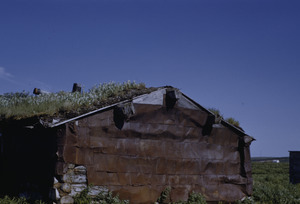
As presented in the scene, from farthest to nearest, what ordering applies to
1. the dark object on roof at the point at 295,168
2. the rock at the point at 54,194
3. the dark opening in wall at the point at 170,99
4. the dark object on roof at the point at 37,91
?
1. the dark object on roof at the point at 295,168
2. the dark object on roof at the point at 37,91
3. the dark opening in wall at the point at 170,99
4. the rock at the point at 54,194

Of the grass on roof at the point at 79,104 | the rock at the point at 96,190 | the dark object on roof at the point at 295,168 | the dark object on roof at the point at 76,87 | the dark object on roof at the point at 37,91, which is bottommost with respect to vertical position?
the dark object on roof at the point at 295,168

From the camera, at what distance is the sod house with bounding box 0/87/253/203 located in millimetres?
9102

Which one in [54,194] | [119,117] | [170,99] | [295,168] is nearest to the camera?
[54,194]

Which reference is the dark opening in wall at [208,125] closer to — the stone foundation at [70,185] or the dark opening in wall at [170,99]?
the dark opening in wall at [170,99]

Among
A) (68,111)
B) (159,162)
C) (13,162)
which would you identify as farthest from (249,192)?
(13,162)

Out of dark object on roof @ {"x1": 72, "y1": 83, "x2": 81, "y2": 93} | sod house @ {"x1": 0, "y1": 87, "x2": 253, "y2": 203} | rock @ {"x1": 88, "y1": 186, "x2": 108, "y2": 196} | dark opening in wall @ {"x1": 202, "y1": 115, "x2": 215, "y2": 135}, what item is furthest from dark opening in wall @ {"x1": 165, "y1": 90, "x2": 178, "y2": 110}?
dark object on roof @ {"x1": 72, "y1": 83, "x2": 81, "y2": 93}

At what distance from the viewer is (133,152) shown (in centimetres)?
1005

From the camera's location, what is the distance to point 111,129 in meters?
9.74

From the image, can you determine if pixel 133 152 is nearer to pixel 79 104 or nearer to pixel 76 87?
pixel 79 104

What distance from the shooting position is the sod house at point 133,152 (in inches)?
358

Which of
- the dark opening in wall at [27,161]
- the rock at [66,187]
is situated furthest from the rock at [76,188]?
the dark opening in wall at [27,161]

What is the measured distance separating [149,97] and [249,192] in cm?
591

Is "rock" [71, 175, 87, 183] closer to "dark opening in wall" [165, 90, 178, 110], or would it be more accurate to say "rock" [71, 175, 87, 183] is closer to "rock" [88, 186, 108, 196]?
"rock" [88, 186, 108, 196]

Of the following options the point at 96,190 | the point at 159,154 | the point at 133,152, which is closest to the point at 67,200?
the point at 96,190
